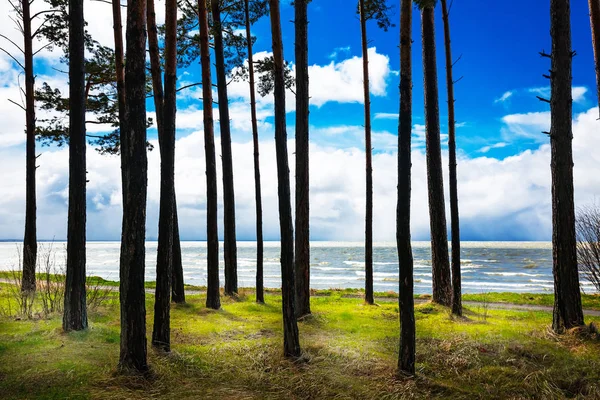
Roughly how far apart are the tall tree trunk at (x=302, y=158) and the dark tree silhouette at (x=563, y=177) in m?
4.92

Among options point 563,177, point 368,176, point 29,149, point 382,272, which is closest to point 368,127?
point 368,176

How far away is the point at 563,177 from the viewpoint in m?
8.02

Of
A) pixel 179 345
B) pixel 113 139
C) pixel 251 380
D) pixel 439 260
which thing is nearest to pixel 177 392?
pixel 251 380

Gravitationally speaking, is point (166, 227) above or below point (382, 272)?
above

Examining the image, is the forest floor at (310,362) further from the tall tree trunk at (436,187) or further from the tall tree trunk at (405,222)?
the tall tree trunk at (436,187)

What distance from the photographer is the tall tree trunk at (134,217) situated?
234 inches

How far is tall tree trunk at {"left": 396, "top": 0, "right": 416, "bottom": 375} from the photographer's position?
19.5 ft

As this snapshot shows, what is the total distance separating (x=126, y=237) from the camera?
595cm

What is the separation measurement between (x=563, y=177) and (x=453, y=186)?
2.64m

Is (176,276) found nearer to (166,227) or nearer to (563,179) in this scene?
(166,227)

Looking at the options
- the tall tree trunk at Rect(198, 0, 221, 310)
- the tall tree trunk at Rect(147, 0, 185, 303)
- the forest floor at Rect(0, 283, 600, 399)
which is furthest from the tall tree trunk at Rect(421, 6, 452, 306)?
the tall tree trunk at Rect(147, 0, 185, 303)

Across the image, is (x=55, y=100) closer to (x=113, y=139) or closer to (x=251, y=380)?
(x=113, y=139)

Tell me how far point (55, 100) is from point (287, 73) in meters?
8.39

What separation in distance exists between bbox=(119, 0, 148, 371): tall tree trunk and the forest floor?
48 cm
